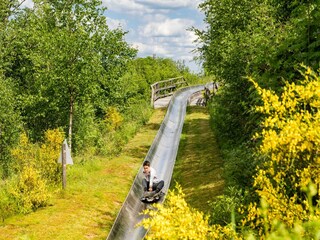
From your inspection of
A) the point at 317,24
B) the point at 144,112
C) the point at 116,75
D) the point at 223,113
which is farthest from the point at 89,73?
the point at 317,24

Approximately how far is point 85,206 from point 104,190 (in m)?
1.93

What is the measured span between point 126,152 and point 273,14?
10.6 meters

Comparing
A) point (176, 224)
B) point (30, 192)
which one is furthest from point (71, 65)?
point (176, 224)

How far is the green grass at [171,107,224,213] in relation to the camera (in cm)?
1475

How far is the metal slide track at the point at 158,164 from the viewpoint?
12889 millimetres

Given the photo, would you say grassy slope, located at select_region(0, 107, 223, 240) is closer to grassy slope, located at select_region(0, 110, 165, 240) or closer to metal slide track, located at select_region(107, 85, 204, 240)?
grassy slope, located at select_region(0, 110, 165, 240)

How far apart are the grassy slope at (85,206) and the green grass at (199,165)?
7.75ft

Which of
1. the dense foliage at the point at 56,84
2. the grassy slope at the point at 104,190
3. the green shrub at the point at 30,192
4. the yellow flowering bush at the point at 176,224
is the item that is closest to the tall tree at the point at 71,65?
the dense foliage at the point at 56,84

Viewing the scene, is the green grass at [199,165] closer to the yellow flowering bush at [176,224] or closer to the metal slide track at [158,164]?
the metal slide track at [158,164]

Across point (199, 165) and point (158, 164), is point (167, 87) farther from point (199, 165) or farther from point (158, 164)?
point (199, 165)

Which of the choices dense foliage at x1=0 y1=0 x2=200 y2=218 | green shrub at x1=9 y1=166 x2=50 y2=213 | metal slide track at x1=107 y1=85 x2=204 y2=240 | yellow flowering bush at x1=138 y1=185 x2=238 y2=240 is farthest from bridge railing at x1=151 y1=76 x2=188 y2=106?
yellow flowering bush at x1=138 y1=185 x2=238 y2=240

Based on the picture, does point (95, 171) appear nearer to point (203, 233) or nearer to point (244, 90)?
point (244, 90)

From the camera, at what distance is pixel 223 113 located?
15875 mm

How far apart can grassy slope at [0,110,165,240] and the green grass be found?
2.36 m
